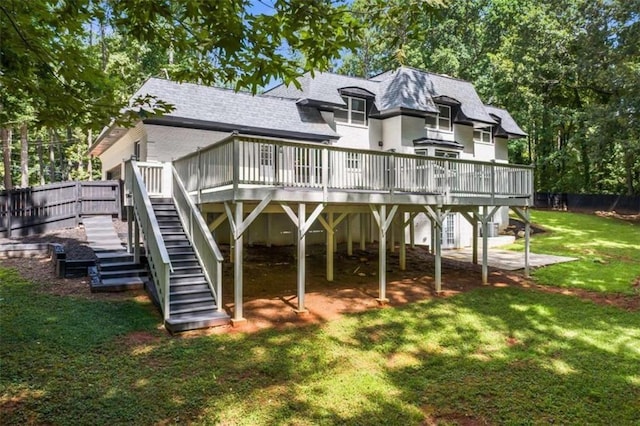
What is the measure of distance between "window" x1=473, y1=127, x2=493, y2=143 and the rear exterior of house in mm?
69

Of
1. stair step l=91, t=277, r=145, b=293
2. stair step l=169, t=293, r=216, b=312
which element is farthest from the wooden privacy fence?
stair step l=169, t=293, r=216, b=312

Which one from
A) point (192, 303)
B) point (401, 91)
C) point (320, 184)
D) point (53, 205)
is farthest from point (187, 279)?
point (401, 91)

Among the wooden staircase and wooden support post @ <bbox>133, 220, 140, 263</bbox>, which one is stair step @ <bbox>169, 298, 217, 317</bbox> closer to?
the wooden staircase

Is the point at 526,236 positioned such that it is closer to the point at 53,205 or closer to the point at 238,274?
the point at 238,274

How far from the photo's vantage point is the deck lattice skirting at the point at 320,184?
8.86 meters

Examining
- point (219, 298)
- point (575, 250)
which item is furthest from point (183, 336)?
point (575, 250)

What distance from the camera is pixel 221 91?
16.3 meters

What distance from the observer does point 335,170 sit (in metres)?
10.0

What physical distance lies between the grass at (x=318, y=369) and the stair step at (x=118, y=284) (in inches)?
31.3

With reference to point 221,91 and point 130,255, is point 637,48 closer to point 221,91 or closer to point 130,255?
point 221,91

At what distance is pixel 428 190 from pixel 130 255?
27.7 ft

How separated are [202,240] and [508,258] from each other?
13.1m

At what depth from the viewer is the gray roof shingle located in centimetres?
1480

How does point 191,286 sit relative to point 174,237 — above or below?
below
